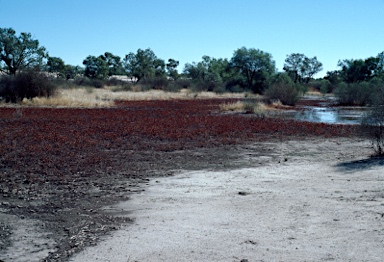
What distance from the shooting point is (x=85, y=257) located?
5312 millimetres

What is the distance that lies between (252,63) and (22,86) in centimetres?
5694

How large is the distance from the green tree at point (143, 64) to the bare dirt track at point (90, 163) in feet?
279

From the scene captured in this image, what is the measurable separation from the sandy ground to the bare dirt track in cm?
53

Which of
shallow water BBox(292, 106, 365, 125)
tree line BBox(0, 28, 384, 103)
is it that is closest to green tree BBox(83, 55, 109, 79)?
tree line BBox(0, 28, 384, 103)

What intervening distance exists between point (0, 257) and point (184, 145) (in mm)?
10060

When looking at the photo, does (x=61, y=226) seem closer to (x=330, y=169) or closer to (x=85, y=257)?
(x=85, y=257)

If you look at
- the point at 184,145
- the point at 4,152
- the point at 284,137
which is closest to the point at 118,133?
the point at 184,145

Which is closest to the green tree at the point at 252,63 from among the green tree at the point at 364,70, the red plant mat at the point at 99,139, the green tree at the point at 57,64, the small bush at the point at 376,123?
the green tree at the point at 364,70

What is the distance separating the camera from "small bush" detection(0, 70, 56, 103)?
36.9m

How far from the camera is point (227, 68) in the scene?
94125mm

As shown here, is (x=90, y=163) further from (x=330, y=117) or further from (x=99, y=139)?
(x=330, y=117)

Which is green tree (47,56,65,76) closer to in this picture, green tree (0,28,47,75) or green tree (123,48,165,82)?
green tree (123,48,165,82)

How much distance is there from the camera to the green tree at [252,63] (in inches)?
3278

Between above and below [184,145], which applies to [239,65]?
above
